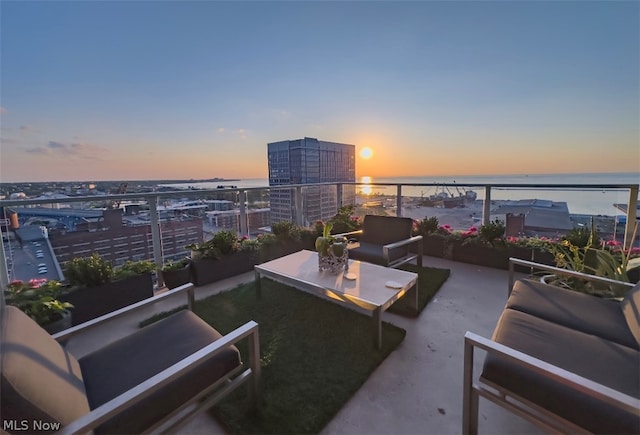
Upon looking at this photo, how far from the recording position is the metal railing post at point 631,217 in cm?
305

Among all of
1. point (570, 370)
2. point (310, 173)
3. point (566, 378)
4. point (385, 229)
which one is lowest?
point (570, 370)

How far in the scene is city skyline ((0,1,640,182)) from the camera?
3.20m

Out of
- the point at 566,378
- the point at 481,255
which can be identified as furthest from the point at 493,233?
the point at 566,378

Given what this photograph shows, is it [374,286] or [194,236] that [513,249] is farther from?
[194,236]

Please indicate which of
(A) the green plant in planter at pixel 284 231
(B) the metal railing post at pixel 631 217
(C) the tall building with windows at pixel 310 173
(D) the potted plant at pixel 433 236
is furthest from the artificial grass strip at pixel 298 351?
(B) the metal railing post at pixel 631 217

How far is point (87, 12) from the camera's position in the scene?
9.62ft

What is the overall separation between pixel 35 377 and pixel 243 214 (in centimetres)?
320

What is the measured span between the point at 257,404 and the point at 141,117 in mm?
5396

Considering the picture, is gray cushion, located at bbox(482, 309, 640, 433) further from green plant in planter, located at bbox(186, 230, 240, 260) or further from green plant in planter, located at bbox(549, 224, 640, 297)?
green plant in planter, located at bbox(186, 230, 240, 260)

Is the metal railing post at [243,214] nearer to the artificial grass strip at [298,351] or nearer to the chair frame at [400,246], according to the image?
the artificial grass strip at [298,351]

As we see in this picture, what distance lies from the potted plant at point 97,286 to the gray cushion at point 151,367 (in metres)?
1.43

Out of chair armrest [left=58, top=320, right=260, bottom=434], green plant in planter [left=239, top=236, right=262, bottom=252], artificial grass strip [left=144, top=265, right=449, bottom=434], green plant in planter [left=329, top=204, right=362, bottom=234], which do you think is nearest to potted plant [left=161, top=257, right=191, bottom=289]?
artificial grass strip [left=144, top=265, right=449, bottom=434]

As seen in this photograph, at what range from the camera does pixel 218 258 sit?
11.1 ft

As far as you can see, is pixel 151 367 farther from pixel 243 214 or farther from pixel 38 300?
pixel 243 214
